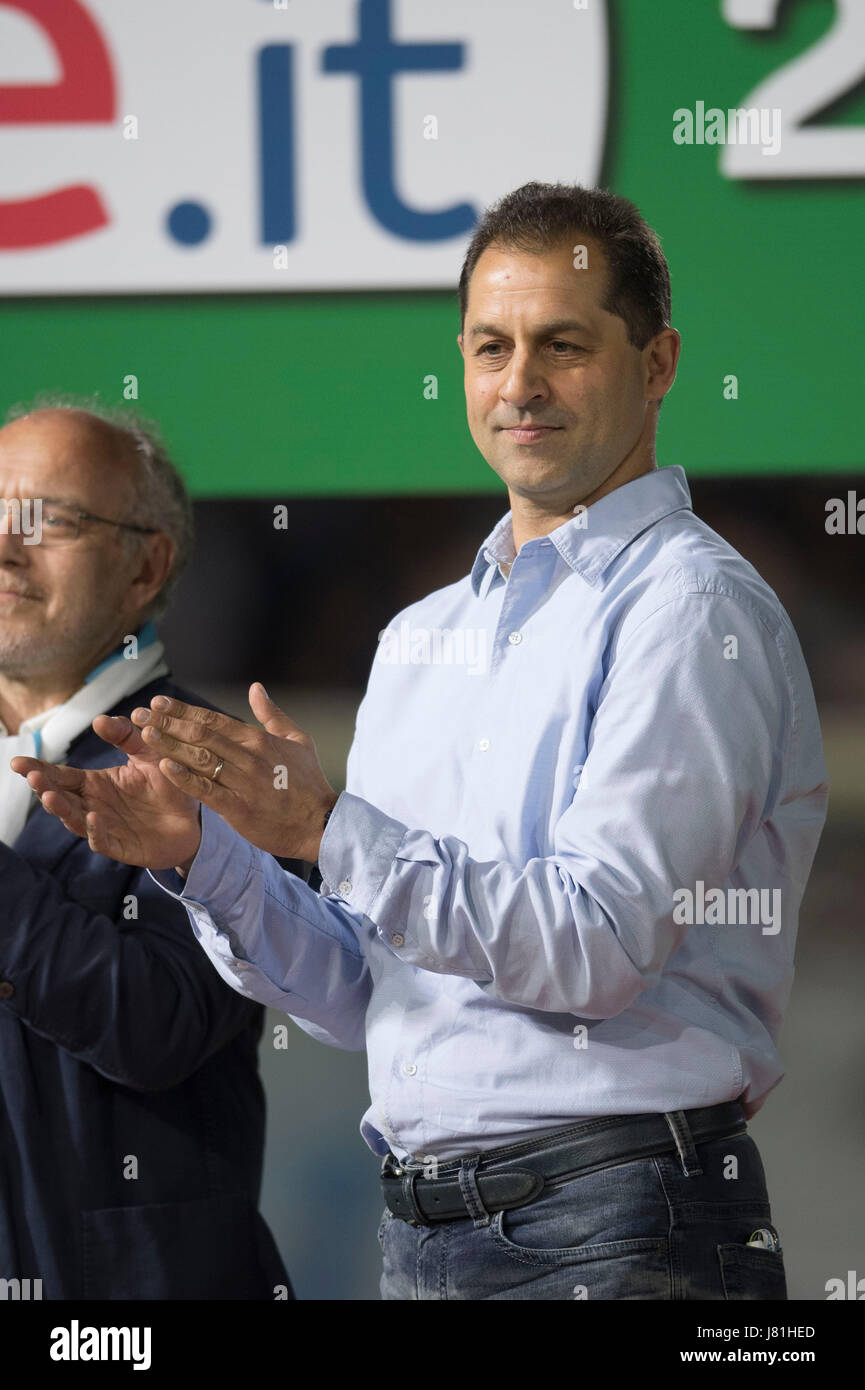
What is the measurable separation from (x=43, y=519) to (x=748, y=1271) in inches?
55.5

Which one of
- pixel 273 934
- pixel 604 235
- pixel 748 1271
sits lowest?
pixel 748 1271

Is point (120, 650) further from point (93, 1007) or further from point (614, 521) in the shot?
point (614, 521)

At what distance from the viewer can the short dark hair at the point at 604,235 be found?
166 cm

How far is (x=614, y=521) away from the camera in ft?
5.32

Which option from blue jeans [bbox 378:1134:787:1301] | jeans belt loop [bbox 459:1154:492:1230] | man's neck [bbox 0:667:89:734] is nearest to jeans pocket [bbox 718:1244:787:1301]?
blue jeans [bbox 378:1134:787:1301]

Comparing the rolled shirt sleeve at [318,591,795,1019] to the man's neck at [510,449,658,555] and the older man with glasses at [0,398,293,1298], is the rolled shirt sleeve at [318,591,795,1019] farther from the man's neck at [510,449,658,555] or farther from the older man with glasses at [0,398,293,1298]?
the older man with glasses at [0,398,293,1298]

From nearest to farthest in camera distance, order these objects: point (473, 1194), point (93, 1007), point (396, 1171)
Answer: point (473, 1194) < point (396, 1171) < point (93, 1007)

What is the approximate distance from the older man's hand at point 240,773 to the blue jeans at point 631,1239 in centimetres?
43

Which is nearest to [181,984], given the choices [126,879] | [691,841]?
[126,879]

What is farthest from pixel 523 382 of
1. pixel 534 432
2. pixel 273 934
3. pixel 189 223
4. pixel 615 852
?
pixel 189 223

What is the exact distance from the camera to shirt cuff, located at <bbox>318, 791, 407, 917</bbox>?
4.52 feet

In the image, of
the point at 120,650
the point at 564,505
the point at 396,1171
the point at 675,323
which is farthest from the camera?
the point at 675,323

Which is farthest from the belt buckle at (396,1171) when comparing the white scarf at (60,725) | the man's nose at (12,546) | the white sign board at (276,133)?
the white sign board at (276,133)

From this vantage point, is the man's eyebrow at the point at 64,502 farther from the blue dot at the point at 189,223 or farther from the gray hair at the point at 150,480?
the blue dot at the point at 189,223
